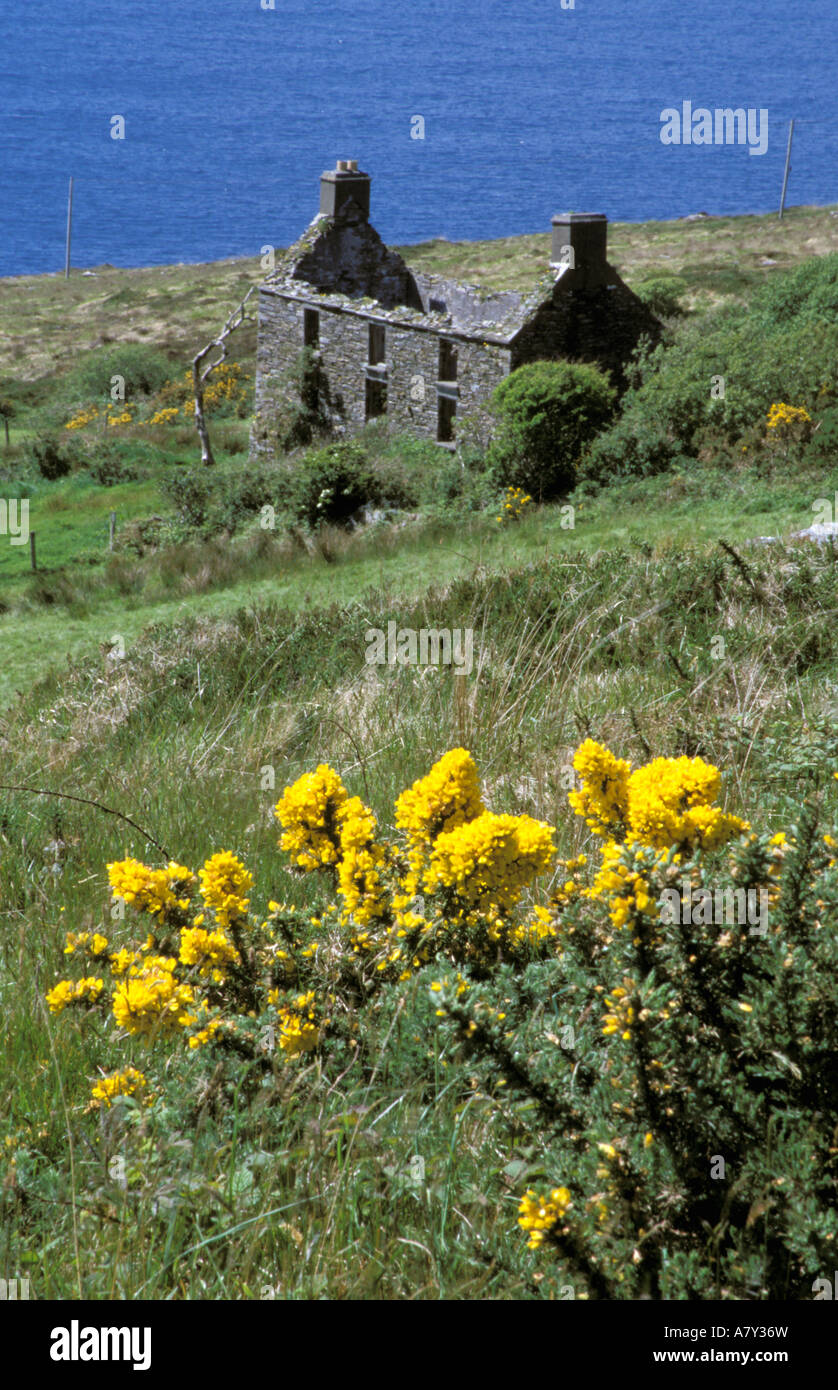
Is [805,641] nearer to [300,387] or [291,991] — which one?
[291,991]

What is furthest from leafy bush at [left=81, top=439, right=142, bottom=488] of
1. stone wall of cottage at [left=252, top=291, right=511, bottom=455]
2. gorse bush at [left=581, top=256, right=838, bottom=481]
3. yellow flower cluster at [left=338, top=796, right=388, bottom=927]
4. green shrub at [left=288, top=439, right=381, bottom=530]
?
yellow flower cluster at [left=338, top=796, right=388, bottom=927]

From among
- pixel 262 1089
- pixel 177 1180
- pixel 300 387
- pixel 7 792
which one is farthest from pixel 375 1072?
pixel 300 387

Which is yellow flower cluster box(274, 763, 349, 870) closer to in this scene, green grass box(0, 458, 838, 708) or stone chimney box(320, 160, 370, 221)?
green grass box(0, 458, 838, 708)

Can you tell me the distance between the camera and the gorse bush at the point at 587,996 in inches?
70.6

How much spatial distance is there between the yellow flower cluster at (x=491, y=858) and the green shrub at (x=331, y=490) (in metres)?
22.4

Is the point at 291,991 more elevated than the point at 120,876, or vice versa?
the point at 120,876

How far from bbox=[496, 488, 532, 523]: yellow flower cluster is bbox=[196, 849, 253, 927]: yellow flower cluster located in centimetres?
1787

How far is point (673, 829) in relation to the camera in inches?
94.7

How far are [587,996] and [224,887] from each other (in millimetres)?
946

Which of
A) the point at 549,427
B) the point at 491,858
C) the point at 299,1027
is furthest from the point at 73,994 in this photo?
the point at 549,427

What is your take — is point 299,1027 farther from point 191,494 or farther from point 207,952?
point 191,494

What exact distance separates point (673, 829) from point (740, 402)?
17022 mm

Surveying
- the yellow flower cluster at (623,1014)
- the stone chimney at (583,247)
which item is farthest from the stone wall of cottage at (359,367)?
the yellow flower cluster at (623,1014)
